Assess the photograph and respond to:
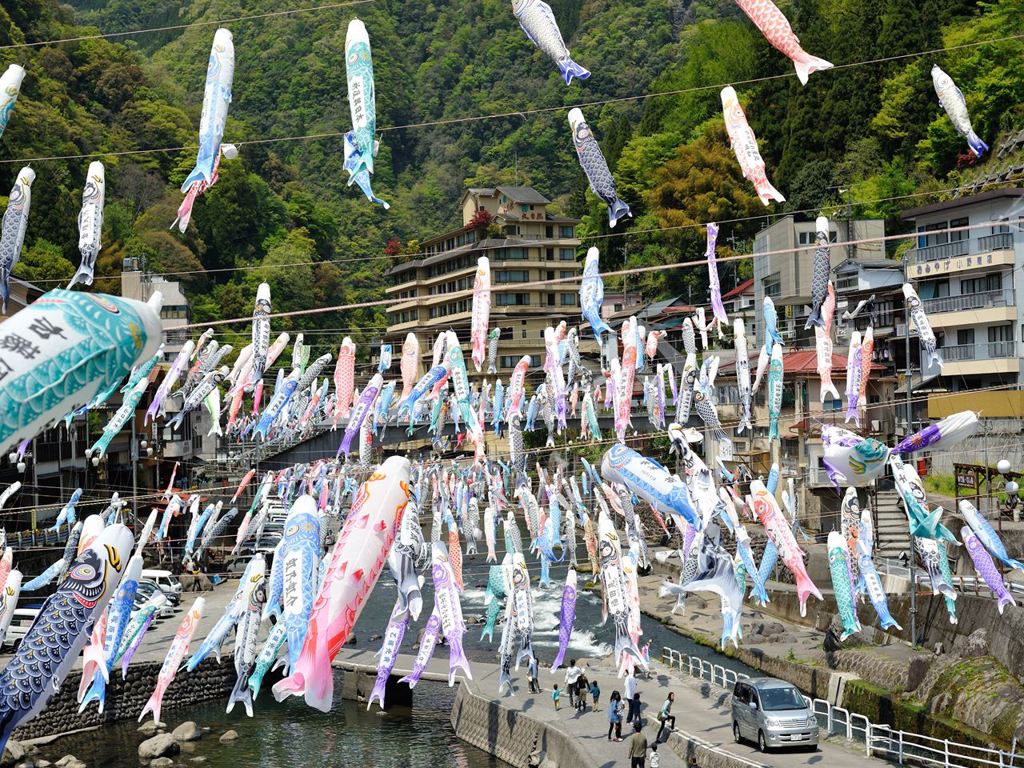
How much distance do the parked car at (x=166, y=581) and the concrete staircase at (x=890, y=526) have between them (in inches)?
769

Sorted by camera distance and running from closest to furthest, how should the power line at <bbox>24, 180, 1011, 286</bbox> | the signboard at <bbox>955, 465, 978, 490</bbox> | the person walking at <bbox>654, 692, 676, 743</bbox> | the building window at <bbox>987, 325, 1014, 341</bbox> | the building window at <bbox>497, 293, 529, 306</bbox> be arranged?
the person walking at <bbox>654, 692, 676, 743</bbox>
the signboard at <bbox>955, 465, 978, 490</bbox>
the building window at <bbox>987, 325, 1014, 341</bbox>
the power line at <bbox>24, 180, 1011, 286</bbox>
the building window at <bbox>497, 293, 529, 306</bbox>

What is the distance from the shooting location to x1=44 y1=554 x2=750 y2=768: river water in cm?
2403

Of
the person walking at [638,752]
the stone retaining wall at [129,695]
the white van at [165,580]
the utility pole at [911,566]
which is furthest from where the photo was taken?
the white van at [165,580]

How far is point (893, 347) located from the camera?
139 ft

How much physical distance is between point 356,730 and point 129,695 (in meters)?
5.62

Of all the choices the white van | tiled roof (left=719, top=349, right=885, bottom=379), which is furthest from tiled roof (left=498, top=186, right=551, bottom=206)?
the white van

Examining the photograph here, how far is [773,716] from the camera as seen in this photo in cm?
1850

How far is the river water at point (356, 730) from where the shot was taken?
78.8 feet

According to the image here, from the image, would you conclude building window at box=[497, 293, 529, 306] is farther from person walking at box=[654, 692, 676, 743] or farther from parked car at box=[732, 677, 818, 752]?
parked car at box=[732, 677, 818, 752]

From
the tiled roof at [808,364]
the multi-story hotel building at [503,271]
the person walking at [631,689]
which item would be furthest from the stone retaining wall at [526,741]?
the multi-story hotel building at [503,271]

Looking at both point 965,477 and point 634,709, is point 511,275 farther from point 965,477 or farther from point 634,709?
point 634,709

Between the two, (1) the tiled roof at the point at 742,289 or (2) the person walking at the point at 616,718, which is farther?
(1) the tiled roof at the point at 742,289

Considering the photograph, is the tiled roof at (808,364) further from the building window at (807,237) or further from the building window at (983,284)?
the building window at (807,237)

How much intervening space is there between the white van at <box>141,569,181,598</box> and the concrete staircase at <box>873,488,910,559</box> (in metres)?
19.6
